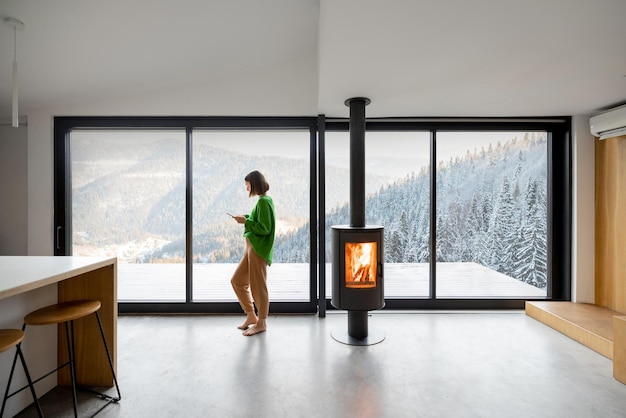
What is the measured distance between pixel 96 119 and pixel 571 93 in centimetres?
449

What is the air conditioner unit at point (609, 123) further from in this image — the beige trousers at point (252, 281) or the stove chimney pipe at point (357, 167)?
the beige trousers at point (252, 281)

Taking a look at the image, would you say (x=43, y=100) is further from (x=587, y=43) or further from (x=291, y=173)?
(x=587, y=43)

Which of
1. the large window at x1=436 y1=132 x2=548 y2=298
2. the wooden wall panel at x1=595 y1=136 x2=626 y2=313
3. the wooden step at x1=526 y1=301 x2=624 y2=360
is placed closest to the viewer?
the wooden step at x1=526 y1=301 x2=624 y2=360

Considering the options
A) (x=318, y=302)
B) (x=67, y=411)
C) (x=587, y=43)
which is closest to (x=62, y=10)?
(x=67, y=411)

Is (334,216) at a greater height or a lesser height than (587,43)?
lesser

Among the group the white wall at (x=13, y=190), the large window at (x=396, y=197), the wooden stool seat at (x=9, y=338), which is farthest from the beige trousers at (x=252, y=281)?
the white wall at (x=13, y=190)

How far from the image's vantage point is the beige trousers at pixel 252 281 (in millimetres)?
2854

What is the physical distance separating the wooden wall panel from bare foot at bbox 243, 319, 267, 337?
3392 millimetres

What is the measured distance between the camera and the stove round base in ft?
8.72

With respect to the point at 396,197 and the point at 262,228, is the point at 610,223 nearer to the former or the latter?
the point at 396,197

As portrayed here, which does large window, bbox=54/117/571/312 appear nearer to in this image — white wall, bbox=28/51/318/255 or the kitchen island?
white wall, bbox=28/51/318/255

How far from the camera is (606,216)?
3229 millimetres

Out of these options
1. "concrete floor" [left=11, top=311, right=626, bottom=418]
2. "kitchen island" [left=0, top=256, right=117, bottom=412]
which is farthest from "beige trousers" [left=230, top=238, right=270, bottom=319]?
"kitchen island" [left=0, top=256, right=117, bottom=412]

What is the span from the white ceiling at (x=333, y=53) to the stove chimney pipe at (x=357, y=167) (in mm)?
168
